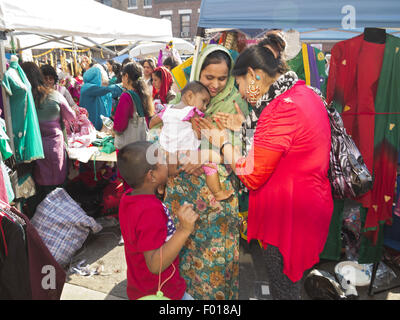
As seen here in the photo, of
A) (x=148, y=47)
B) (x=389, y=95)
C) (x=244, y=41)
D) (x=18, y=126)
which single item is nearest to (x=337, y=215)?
(x=389, y=95)

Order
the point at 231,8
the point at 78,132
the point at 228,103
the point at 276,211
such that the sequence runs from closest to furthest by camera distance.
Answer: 1. the point at 276,211
2. the point at 231,8
3. the point at 228,103
4. the point at 78,132

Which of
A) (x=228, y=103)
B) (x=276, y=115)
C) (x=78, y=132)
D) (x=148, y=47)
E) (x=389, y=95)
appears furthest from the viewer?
(x=148, y=47)

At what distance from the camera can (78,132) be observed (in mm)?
4832

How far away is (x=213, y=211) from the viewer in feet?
7.17

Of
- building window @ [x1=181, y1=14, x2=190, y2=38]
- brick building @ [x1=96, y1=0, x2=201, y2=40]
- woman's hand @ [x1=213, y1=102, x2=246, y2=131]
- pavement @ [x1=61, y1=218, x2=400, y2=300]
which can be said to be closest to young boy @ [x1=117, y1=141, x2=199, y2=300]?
woman's hand @ [x1=213, y1=102, x2=246, y2=131]

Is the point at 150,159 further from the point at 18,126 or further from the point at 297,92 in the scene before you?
the point at 18,126

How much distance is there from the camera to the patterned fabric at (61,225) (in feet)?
10.9

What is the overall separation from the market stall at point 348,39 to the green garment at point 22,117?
1949mm

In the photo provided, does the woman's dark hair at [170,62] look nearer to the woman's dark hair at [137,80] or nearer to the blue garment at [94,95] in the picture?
the blue garment at [94,95]

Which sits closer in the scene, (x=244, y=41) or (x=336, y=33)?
(x=244, y=41)

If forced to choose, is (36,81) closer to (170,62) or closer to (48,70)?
(48,70)

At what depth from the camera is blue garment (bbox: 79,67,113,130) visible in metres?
5.49

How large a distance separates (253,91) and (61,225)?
2.67 meters

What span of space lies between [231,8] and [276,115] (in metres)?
0.91
